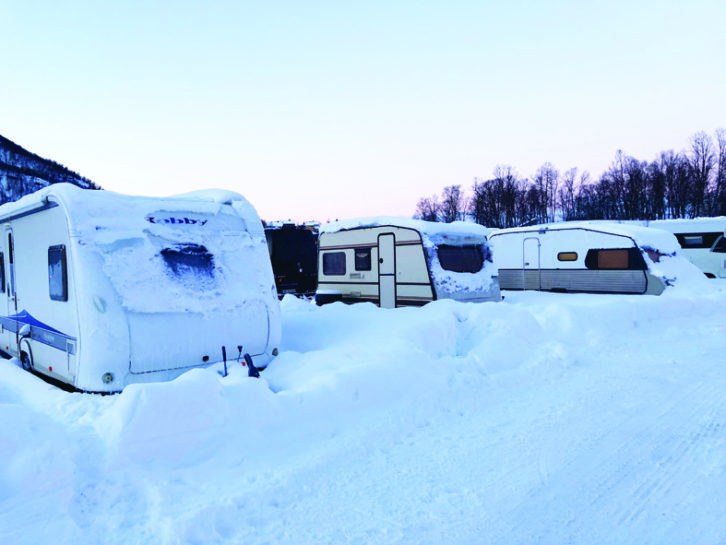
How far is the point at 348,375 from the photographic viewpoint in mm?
5004

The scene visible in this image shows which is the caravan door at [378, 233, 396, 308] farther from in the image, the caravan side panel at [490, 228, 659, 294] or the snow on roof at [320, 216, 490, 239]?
the caravan side panel at [490, 228, 659, 294]

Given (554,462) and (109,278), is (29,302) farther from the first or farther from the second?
(554,462)

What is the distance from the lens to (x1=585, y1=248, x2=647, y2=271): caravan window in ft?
46.0

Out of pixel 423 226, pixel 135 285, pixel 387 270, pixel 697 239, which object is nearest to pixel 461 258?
pixel 423 226

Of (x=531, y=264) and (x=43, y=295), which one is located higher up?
(x=43, y=295)

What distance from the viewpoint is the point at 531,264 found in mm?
16609

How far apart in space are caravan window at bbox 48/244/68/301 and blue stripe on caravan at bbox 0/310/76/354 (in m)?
0.41

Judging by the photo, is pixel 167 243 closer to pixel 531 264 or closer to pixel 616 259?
pixel 616 259

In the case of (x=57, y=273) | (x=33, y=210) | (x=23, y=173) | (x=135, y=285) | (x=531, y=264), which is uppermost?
(x=23, y=173)

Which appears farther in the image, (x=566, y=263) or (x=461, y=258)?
(x=566, y=263)

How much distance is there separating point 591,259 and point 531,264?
2.06 meters

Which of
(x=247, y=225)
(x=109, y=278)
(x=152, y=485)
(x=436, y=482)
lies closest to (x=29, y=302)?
(x=109, y=278)

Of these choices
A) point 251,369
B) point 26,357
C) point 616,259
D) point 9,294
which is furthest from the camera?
point 616,259

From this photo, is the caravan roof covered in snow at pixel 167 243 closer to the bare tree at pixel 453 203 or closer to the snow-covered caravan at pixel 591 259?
the snow-covered caravan at pixel 591 259
